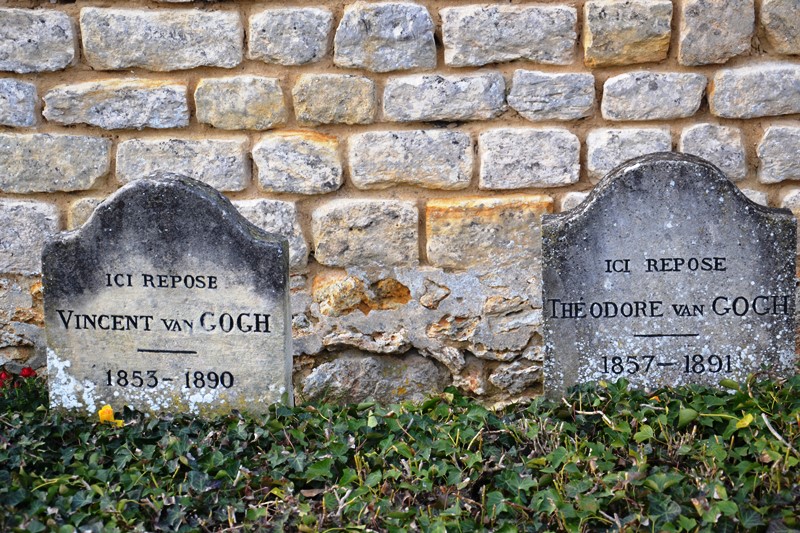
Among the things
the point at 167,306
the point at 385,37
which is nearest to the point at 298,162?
the point at 385,37

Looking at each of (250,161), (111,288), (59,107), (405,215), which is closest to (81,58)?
(59,107)

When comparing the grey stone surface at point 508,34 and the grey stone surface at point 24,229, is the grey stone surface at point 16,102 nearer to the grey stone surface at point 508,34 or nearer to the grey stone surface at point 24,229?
the grey stone surface at point 24,229

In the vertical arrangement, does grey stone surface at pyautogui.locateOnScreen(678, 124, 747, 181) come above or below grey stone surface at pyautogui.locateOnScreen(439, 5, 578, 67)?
below

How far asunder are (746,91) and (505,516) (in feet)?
7.34

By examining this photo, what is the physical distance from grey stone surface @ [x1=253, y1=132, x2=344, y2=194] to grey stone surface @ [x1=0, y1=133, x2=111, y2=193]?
2.21 ft

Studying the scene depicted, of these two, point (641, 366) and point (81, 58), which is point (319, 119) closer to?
point (81, 58)

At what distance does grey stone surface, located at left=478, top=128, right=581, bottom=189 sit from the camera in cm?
401

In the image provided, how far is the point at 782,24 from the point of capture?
3.93 m

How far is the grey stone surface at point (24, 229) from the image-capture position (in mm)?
4098

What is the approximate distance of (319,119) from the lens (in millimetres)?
4039

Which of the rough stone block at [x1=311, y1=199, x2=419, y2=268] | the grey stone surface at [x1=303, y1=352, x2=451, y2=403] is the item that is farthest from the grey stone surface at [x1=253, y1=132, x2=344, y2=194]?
the grey stone surface at [x1=303, y1=352, x2=451, y2=403]

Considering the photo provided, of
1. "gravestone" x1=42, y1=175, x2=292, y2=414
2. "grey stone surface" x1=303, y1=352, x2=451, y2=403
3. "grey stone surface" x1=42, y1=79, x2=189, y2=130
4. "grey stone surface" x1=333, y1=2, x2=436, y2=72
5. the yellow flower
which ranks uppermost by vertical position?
"grey stone surface" x1=333, y1=2, x2=436, y2=72

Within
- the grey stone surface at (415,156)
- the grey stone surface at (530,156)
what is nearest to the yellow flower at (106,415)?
the grey stone surface at (415,156)

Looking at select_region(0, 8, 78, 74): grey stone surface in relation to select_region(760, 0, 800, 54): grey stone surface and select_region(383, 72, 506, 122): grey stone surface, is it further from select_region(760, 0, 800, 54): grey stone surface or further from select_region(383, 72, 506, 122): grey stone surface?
select_region(760, 0, 800, 54): grey stone surface
